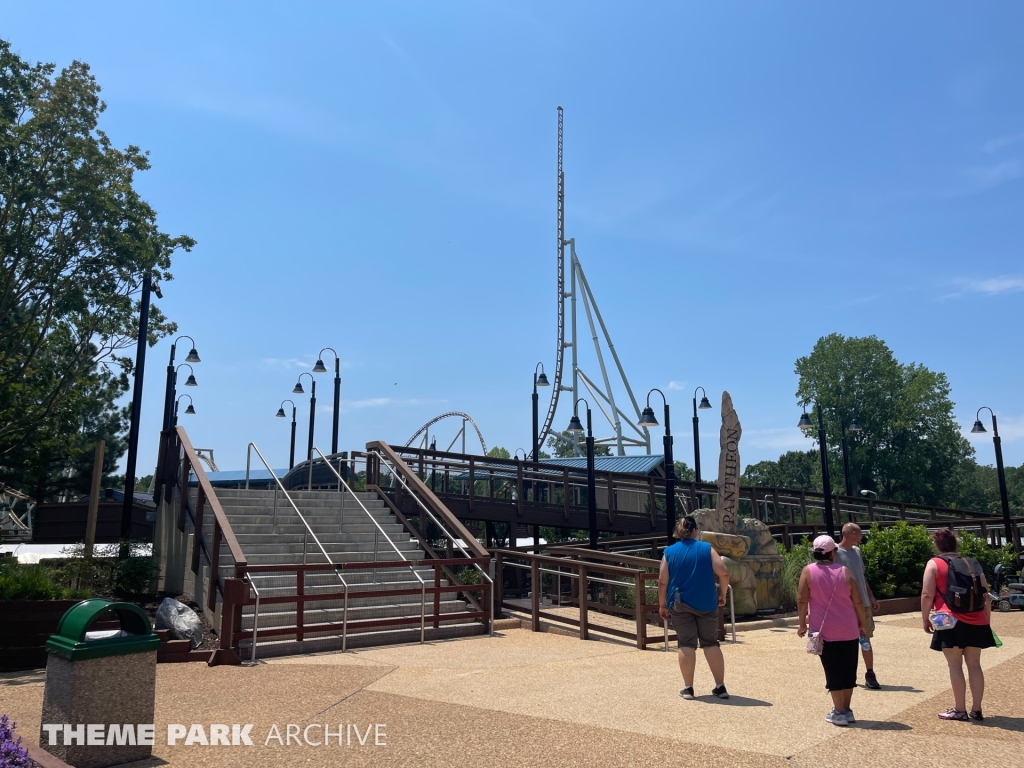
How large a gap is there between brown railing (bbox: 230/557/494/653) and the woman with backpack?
5929mm

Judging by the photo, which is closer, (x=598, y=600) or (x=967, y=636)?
(x=967, y=636)

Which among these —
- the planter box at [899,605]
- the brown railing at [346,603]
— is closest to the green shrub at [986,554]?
the planter box at [899,605]

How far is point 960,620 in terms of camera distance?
5.66 metres

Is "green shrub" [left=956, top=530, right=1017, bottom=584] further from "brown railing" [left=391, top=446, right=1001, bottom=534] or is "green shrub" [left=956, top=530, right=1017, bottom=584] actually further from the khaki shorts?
the khaki shorts

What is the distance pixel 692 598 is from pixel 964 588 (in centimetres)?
191

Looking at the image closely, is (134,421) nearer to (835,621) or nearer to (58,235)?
(58,235)

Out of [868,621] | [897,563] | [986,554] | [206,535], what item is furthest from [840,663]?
[986,554]

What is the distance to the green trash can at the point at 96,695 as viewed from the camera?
483 cm

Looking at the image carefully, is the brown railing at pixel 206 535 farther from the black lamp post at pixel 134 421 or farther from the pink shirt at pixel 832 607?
the pink shirt at pixel 832 607

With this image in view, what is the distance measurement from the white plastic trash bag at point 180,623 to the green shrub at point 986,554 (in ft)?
46.1

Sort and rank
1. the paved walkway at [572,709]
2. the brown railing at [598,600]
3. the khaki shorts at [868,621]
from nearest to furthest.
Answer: the paved walkway at [572,709]
the khaki shorts at [868,621]
the brown railing at [598,600]

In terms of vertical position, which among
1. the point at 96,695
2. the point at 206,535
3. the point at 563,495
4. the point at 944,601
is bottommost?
the point at 96,695

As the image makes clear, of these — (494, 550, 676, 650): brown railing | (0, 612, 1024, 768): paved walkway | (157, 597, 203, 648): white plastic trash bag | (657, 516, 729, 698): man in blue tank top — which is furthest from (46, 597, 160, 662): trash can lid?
(494, 550, 676, 650): brown railing

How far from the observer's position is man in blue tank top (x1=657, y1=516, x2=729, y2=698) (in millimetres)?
6555
